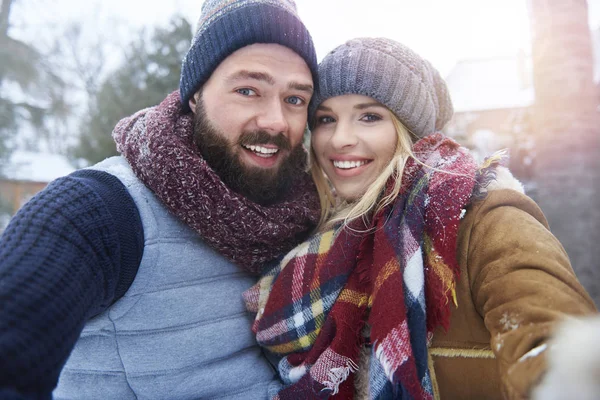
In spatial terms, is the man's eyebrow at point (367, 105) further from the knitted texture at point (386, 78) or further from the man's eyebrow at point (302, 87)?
the man's eyebrow at point (302, 87)

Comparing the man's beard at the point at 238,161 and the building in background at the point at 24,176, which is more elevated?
the man's beard at the point at 238,161

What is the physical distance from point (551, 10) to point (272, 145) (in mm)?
3970

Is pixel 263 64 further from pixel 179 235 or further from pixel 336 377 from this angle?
pixel 336 377

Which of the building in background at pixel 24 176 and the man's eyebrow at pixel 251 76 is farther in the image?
the building in background at pixel 24 176

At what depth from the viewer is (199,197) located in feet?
5.49

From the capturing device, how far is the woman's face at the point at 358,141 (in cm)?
192

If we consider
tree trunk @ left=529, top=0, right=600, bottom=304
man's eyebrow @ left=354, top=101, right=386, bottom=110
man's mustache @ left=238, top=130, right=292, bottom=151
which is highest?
man's eyebrow @ left=354, top=101, right=386, bottom=110

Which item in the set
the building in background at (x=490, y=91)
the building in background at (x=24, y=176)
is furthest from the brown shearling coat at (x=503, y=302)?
the building in background at (x=490, y=91)

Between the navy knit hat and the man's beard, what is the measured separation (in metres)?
0.17

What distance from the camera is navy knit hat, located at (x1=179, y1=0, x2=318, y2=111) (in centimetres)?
192

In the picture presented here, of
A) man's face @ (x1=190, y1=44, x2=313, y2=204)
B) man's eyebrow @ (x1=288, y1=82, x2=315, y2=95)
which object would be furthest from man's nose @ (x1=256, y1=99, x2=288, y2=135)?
man's eyebrow @ (x1=288, y1=82, x2=315, y2=95)

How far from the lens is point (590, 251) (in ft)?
13.5

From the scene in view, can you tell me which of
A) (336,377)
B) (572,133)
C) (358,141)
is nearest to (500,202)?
(358,141)

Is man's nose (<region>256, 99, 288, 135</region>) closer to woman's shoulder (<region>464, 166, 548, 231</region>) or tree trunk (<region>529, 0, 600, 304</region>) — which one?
woman's shoulder (<region>464, 166, 548, 231</region>)
